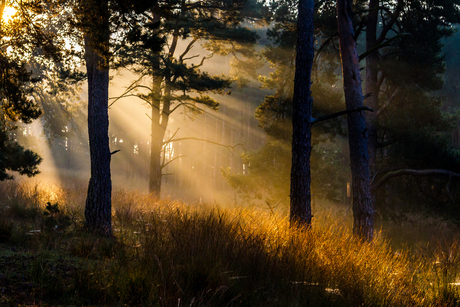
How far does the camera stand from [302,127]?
6.48m

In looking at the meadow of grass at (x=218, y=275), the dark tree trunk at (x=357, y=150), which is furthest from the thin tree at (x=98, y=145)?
the dark tree trunk at (x=357, y=150)

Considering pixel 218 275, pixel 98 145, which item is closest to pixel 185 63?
pixel 98 145

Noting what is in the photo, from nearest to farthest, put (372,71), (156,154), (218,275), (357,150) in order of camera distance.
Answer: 1. (218,275)
2. (357,150)
3. (372,71)
4. (156,154)

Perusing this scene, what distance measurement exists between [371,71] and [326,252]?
31.3 ft

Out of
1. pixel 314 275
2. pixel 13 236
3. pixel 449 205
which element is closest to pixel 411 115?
pixel 449 205

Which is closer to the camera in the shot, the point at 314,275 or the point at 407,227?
the point at 314,275

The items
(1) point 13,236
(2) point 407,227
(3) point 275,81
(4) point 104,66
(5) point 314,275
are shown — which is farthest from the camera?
(3) point 275,81

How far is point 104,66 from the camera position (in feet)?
21.3

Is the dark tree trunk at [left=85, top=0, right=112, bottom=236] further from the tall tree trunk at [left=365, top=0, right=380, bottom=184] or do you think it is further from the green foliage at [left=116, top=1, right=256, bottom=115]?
the tall tree trunk at [left=365, top=0, right=380, bottom=184]

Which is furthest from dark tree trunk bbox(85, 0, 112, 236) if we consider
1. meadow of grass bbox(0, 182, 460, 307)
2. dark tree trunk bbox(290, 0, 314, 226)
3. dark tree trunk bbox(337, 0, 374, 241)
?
dark tree trunk bbox(337, 0, 374, 241)

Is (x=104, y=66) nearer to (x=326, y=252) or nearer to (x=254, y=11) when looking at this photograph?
(x=326, y=252)

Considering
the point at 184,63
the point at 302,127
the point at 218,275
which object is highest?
the point at 184,63

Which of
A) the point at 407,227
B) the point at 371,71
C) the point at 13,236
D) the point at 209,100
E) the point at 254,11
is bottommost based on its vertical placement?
the point at 407,227

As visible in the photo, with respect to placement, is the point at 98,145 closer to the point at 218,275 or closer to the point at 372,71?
the point at 218,275
